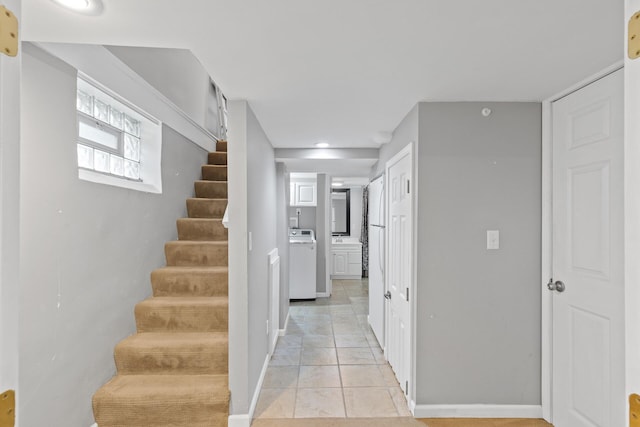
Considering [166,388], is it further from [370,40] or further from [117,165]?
[370,40]

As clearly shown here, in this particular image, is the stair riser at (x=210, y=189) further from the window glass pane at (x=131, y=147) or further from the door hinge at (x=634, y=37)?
the door hinge at (x=634, y=37)

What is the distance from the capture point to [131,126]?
115 inches

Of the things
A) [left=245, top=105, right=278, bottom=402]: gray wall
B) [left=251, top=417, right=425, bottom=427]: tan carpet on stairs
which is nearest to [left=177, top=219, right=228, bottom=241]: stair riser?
[left=245, top=105, right=278, bottom=402]: gray wall

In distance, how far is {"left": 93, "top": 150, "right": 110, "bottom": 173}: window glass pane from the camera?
2.46 metres

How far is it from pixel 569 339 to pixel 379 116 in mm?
1861

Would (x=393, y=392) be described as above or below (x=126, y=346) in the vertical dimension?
below

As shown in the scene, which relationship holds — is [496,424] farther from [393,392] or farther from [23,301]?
[23,301]

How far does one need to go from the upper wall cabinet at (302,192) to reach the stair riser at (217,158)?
208cm

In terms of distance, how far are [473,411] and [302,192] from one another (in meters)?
4.67

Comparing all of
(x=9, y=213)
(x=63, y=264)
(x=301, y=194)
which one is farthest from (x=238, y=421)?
(x=301, y=194)

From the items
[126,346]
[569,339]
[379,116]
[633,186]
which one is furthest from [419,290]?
[126,346]

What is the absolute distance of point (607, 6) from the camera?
121 cm

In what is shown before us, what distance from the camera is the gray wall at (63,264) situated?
162cm

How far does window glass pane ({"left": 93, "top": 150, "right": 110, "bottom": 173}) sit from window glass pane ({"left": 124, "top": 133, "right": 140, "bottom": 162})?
260 millimetres
